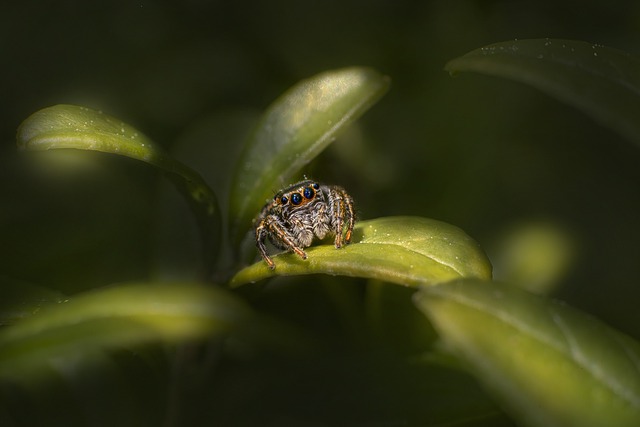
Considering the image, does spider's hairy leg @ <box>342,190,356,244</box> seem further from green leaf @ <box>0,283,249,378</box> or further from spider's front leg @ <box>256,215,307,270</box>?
green leaf @ <box>0,283,249,378</box>

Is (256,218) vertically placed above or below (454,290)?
below

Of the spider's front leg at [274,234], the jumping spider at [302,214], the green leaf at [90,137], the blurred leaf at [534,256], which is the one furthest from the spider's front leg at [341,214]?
the blurred leaf at [534,256]

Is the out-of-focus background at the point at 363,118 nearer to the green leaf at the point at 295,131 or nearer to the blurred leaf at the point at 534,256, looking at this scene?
the blurred leaf at the point at 534,256

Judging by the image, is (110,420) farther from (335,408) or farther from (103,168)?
(103,168)

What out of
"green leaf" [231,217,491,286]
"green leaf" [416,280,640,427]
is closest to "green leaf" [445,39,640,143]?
"green leaf" [231,217,491,286]

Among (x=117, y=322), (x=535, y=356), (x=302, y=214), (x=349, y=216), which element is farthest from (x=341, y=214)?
(x=535, y=356)

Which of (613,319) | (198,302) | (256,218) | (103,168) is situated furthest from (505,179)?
(198,302)
